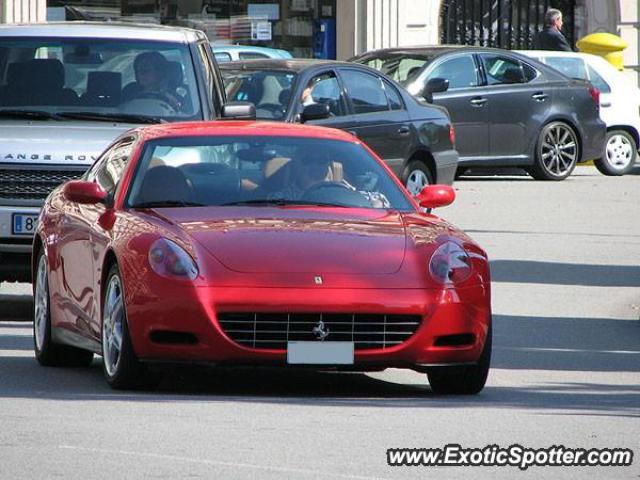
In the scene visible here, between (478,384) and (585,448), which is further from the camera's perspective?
(478,384)

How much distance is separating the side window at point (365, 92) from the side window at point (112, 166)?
936 cm

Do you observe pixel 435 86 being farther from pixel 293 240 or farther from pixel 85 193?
pixel 293 240

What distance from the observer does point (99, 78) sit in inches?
562

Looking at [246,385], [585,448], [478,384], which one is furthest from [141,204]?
[585,448]

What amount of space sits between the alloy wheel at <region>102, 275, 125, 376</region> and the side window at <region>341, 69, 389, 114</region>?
36.0 ft

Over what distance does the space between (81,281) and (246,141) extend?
3.74ft

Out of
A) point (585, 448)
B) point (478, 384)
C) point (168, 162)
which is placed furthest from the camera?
point (168, 162)

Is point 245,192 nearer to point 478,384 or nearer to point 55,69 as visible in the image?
point 478,384

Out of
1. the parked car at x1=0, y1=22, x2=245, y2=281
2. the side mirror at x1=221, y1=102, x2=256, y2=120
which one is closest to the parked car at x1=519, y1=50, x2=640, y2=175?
the parked car at x1=0, y1=22, x2=245, y2=281

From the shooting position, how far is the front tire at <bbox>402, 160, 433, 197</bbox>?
21984mm

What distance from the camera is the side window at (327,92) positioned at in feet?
66.1

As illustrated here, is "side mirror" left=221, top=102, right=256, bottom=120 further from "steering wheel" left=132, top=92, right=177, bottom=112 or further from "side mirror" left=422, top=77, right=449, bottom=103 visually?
"side mirror" left=422, top=77, right=449, bottom=103

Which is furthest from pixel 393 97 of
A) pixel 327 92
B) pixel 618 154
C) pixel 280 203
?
pixel 280 203

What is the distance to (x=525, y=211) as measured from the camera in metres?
22.7
